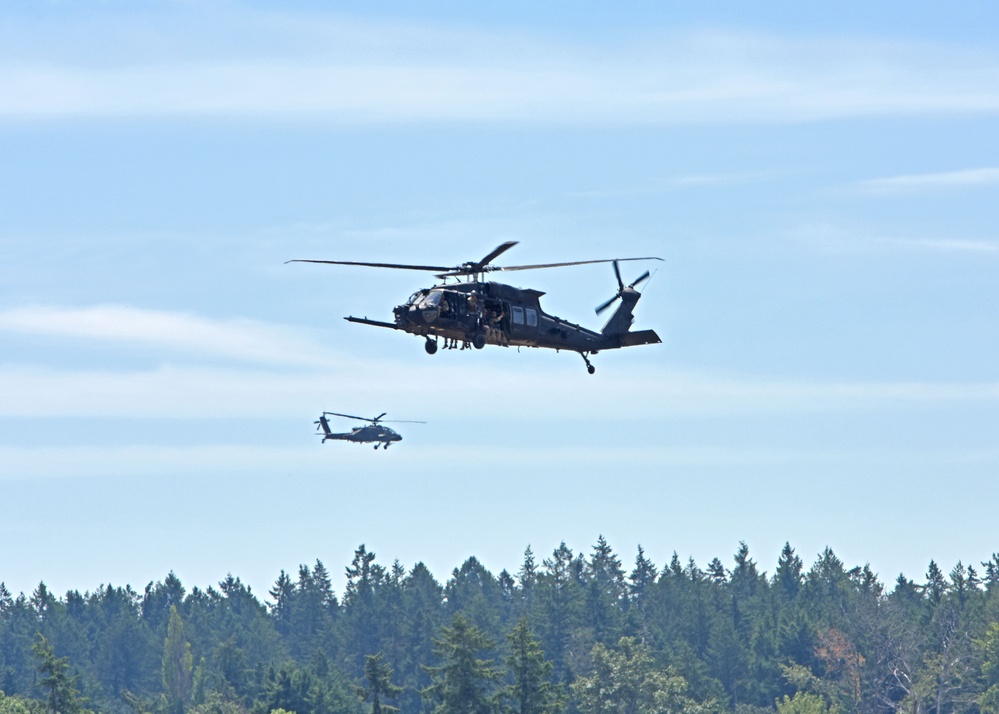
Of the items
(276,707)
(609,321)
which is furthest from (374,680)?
(609,321)

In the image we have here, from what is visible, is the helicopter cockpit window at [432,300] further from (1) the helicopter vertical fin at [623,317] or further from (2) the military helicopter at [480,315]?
(1) the helicopter vertical fin at [623,317]

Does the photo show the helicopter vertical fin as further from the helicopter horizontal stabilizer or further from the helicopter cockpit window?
the helicopter cockpit window

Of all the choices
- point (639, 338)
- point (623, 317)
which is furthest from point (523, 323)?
point (623, 317)

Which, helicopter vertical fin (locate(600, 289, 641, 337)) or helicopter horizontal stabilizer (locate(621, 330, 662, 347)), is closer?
helicopter horizontal stabilizer (locate(621, 330, 662, 347))

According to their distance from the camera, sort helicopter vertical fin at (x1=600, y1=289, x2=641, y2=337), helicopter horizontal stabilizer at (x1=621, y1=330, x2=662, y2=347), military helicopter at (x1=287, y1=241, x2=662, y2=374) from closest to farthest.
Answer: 1. military helicopter at (x1=287, y1=241, x2=662, y2=374)
2. helicopter horizontal stabilizer at (x1=621, y1=330, x2=662, y2=347)
3. helicopter vertical fin at (x1=600, y1=289, x2=641, y2=337)

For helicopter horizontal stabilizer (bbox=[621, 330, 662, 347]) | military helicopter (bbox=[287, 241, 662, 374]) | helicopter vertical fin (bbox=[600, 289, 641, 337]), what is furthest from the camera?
helicopter vertical fin (bbox=[600, 289, 641, 337])

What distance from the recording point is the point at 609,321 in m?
86.8

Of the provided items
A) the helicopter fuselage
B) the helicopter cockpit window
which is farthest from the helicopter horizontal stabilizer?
the helicopter cockpit window

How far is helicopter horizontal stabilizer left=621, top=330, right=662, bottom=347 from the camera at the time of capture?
84.2 metres

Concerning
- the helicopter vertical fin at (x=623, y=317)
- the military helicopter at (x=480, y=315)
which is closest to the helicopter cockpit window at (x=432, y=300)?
the military helicopter at (x=480, y=315)

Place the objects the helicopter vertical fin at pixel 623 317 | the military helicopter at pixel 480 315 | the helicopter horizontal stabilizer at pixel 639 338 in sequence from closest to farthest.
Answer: the military helicopter at pixel 480 315
the helicopter horizontal stabilizer at pixel 639 338
the helicopter vertical fin at pixel 623 317

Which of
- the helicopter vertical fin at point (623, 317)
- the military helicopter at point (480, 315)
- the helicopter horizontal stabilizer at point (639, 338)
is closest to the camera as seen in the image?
the military helicopter at point (480, 315)

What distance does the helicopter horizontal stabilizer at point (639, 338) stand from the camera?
84250 millimetres

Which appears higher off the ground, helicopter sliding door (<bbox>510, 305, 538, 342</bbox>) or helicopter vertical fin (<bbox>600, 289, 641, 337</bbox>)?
helicopter vertical fin (<bbox>600, 289, 641, 337</bbox>)
